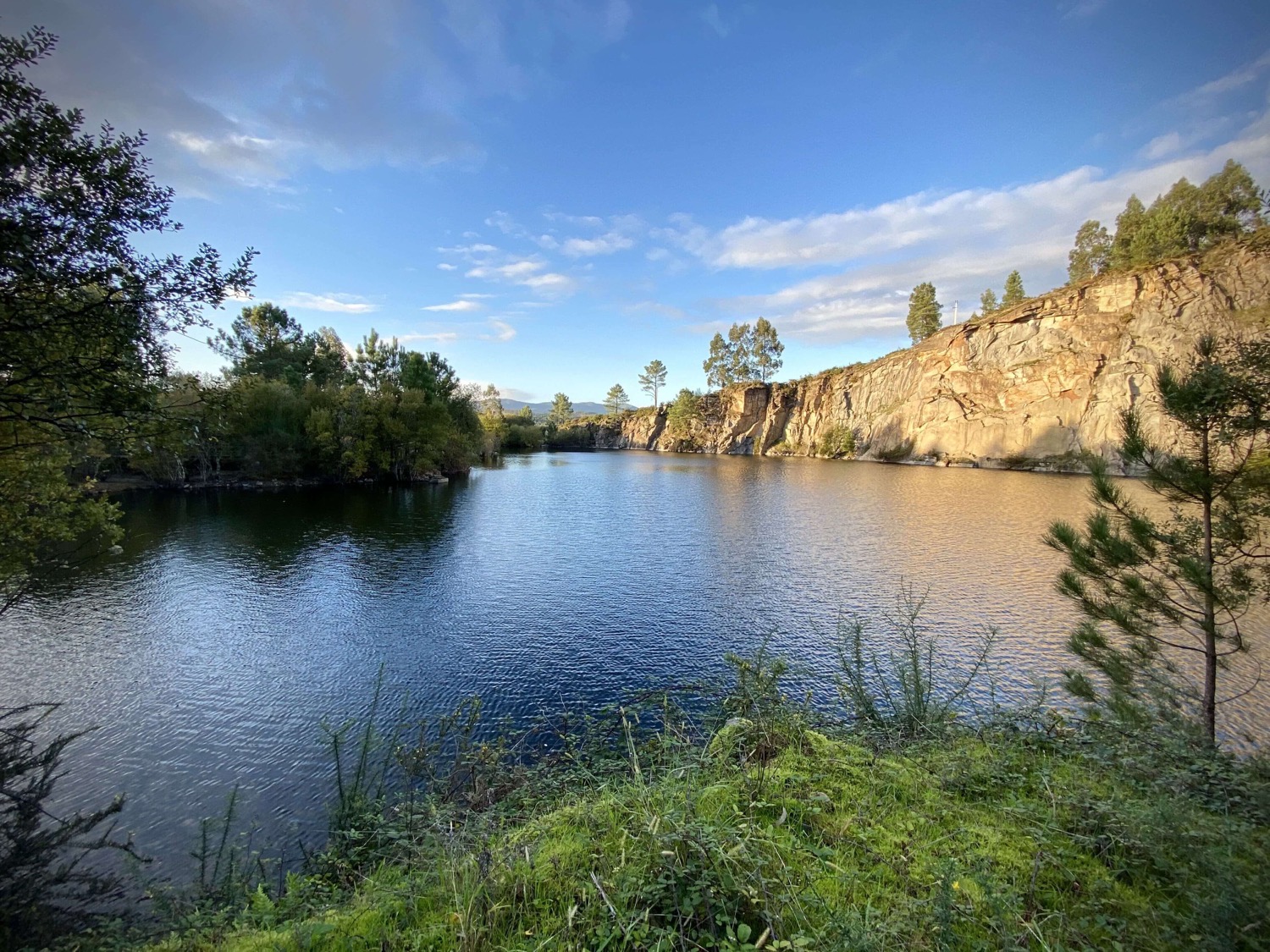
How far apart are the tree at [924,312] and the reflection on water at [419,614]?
57.3 metres

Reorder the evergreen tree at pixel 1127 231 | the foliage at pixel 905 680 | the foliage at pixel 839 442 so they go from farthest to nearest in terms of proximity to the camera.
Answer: the foliage at pixel 839 442
the evergreen tree at pixel 1127 231
the foliage at pixel 905 680

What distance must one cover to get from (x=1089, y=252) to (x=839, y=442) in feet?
129

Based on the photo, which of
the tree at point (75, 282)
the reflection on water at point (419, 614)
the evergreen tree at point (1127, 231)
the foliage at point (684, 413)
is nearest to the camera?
the tree at point (75, 282)

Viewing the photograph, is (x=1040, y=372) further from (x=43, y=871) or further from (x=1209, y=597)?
(x=43, y=871)

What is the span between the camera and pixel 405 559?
2317cm

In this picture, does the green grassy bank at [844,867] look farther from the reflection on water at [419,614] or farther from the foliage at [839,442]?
the foliage at [839,442]

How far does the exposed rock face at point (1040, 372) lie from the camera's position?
155 ft

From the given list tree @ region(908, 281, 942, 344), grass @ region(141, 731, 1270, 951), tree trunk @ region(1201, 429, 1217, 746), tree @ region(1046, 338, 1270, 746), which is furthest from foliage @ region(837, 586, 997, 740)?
tree @ region(908, 281, 942, 344)

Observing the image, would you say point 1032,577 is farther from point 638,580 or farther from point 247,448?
point 247,448

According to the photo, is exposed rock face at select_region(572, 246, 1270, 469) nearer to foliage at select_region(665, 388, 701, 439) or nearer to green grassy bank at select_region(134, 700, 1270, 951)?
foliage at select_region(665, 388, 701, 439)

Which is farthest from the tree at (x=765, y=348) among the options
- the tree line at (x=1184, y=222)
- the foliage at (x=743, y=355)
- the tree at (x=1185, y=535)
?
the tree at (x=1185, y=535)

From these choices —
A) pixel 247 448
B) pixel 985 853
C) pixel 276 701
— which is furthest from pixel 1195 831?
pixel 247 448

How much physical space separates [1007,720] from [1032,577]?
1493 centimetres

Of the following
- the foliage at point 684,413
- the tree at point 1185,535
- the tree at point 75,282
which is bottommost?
the tree at point 1185,535
